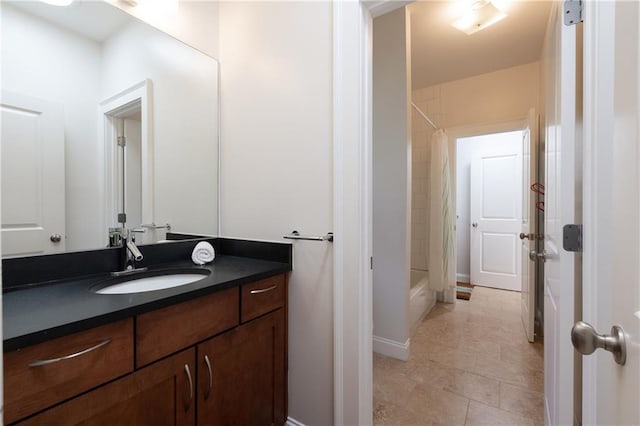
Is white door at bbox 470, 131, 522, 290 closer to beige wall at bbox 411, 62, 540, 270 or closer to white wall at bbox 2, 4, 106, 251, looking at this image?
beige wall at bbox 411, 62, 540, 270

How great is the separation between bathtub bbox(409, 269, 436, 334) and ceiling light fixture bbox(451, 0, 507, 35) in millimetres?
2192

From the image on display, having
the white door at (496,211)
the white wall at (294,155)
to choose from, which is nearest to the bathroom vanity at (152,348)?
the white wall at (294,155)

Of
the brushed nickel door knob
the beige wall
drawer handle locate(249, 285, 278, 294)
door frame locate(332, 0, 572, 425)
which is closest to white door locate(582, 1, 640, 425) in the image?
the brushed nickel door knob

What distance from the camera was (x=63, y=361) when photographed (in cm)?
70

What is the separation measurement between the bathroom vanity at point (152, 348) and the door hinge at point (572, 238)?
41.6 inches

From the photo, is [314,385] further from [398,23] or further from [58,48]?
[398,23]

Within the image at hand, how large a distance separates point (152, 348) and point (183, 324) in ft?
0.36

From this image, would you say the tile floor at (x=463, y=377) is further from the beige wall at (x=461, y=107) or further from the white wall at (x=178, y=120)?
the white wall at (x=178, y=120)

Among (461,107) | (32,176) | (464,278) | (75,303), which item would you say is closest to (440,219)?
(461,107)

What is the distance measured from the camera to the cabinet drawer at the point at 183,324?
86 cm

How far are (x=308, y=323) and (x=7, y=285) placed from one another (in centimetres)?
115

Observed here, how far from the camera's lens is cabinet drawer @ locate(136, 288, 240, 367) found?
864 millimetres

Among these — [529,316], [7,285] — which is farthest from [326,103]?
[529,316]

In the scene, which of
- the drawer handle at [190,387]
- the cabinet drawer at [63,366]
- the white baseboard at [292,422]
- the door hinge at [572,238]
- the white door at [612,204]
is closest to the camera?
the white door at [612,204]
